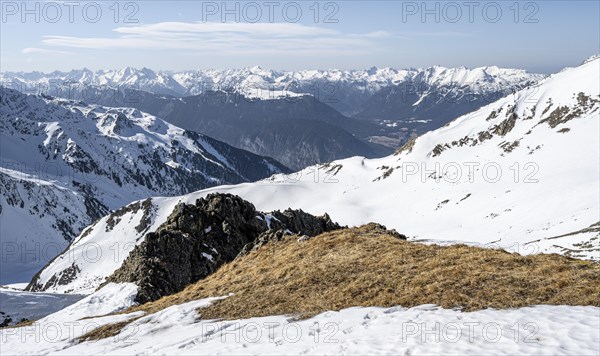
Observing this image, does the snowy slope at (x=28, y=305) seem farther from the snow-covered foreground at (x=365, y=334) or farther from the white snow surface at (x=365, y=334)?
the white snow surface at (x=365, y=334)

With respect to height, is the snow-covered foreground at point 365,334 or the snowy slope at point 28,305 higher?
the snow-covered foreground at point 365,334

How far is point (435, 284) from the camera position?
15875mm

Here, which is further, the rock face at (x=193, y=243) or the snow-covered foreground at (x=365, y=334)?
the rock face at (x=193, y=243)

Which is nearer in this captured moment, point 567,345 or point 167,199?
point 567,345

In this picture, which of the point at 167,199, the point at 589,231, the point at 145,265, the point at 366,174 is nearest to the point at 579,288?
the point at 145,265

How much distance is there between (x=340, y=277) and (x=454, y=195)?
9984cm

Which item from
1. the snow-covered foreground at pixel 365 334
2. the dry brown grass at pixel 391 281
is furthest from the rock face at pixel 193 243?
the snow-covered foreground at pixel 365 334

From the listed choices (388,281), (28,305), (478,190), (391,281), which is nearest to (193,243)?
(28,305)

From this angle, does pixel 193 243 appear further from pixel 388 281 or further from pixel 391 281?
pixel 391 281

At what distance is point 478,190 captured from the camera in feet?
350

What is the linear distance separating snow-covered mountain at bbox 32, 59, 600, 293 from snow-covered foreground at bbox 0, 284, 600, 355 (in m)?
35.1

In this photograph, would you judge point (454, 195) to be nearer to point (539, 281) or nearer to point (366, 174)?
point (366, 174)

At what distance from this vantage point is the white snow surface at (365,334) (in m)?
11.2

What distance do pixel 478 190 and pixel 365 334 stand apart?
10279cm
